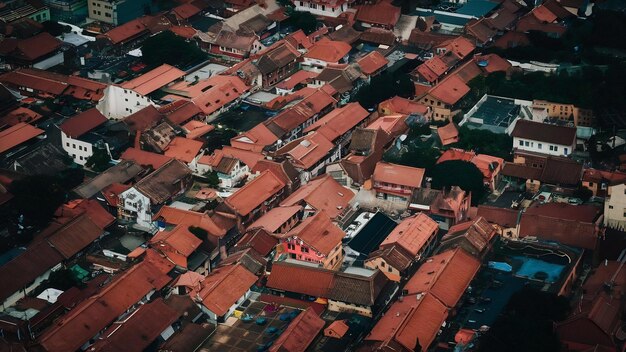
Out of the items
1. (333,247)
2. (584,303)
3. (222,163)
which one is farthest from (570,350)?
(222,163)

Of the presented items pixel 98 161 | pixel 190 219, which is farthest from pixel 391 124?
pixel 98 161

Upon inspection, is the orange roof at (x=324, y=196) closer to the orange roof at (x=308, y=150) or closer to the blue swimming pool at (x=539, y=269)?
the orange roof at (x=308, y=150)

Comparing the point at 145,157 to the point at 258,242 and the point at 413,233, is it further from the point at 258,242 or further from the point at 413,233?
the point at 413,233

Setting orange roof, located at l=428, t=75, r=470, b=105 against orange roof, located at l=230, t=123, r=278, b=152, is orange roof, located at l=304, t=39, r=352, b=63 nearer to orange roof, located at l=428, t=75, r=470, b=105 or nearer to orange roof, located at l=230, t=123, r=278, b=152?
orange roof, located at l=428, t=75, r=470, b=105

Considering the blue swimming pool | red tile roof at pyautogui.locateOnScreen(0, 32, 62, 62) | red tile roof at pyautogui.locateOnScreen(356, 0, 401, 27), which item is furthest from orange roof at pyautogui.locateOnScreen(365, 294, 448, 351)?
red tile roof at pyautogui.locateOnScreen(0, 32, 62, 62)

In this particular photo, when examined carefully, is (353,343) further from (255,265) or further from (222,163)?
(222,163)

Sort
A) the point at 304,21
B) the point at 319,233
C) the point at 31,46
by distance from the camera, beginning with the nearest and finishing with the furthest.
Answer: the point at 319,233 → the point at 31,46 → the point at 304,21
